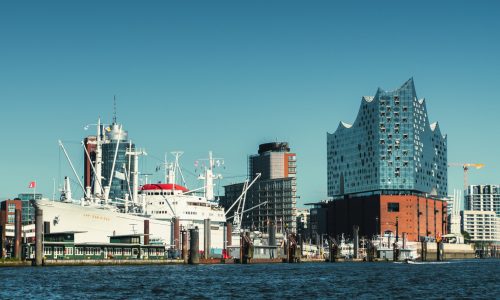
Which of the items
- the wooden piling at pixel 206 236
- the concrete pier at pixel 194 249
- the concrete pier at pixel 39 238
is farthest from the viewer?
the wooden piling at pixel 206 236

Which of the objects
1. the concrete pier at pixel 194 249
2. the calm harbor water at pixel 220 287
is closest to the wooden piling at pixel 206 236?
the concrete pier at pixel 194 249

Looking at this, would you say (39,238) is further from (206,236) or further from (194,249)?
(206,236)

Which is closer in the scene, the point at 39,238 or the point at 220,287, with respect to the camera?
the point at 220,287

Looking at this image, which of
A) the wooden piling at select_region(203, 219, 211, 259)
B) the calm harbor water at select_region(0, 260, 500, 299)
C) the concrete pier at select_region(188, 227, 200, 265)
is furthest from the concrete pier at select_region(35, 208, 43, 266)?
the wooden piling at select_region(203, 219, 211, 259)

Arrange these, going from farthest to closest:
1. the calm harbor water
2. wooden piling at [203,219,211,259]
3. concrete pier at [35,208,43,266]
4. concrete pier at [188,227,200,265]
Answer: wooden piling at [203,219,211,259], concrete pier at [188,227,200,265], concrete pier at [35,208,43,266], the calm harbor water

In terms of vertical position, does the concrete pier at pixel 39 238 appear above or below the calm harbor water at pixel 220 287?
above

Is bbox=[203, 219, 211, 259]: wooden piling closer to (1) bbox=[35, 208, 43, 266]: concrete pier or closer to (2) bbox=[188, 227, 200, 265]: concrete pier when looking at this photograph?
(2) bbox=[188, 227, 200, 265]: concrete pier

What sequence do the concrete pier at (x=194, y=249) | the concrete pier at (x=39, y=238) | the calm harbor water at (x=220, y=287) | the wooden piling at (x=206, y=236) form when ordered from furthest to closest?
1. the wooden piling at (x=206, y=236)
2. the concrete pier at (x=194, y=249)
3. the concrete pier at (x=39, y=238)
4. the calm harbor water at (x=220, y=287)

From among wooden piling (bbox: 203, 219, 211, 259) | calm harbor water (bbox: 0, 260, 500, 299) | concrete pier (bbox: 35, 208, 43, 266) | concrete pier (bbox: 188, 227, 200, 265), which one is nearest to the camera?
calm harbor water (bbox: 0, 260, 500, 299)

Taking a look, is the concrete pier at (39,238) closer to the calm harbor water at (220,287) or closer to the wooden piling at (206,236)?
the calm harbor water at (220,287)

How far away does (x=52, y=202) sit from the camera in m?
194

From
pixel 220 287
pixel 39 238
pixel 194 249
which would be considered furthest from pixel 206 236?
pixel 220 287

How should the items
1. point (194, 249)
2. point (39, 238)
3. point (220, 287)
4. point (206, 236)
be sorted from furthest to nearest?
point (206, 236), point (194, 249), point (39, 238), point (220, 287)

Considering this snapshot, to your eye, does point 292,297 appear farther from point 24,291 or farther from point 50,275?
point 50,275
